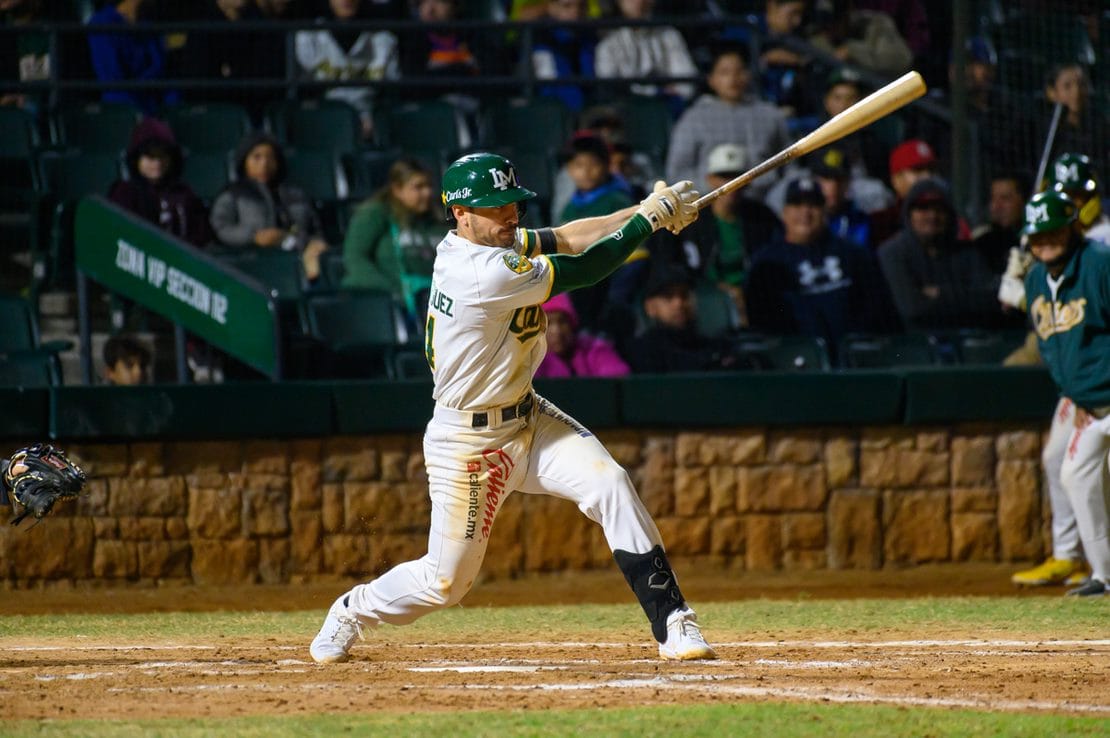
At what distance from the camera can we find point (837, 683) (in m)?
5.07

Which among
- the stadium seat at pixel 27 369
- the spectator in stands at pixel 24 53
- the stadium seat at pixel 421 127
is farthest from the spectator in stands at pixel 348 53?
the stadium seat at pixel 27 369

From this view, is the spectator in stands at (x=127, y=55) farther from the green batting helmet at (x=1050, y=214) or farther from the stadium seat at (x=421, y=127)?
the green batting helmet at (x=1050, y=214)

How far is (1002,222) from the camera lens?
410 inches

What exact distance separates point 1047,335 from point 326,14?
5870 millimetres

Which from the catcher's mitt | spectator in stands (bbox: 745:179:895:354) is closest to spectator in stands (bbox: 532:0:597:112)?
spectator in stands (bbox: 745:179:895:354)

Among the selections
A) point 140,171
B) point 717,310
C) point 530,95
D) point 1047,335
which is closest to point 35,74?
point 140,171

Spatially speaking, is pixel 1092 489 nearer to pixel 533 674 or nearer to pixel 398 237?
pixel 533 674

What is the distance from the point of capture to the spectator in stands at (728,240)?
1016 centimetres

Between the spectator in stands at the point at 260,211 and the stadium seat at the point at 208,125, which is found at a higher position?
the stadium seat at the point at 208,125

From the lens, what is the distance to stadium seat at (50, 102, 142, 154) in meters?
10.9

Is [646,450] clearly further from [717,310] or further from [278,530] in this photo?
[278,530]

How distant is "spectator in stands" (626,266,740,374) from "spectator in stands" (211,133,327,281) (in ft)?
6.81

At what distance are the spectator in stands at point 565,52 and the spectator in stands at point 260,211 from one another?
2389 mm

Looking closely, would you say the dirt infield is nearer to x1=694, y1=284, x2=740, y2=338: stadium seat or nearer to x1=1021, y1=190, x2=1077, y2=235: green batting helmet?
x1=1021, y1=190, x2=1077, y2=235: green batting helmet
